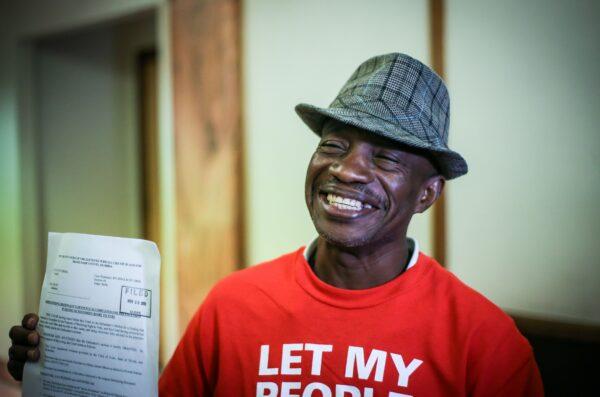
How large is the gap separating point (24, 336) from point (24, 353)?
0.11ft

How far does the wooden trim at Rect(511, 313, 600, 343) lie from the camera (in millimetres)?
1291

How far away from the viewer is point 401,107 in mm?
1001

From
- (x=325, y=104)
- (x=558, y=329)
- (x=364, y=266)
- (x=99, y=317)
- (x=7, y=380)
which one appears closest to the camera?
(x=99, y=317)

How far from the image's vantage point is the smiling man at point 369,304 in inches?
37.0

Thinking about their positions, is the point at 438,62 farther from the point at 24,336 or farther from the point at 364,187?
the point at 24,336

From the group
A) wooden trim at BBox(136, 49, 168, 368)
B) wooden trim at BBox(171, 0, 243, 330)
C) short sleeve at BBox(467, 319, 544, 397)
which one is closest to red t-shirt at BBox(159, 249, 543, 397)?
short sleeve at BBox(467, 319, 544, 397)

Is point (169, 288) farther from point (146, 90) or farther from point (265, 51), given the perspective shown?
point (146, 90)

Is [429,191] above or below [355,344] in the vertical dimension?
above

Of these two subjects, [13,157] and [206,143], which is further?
[13,157]

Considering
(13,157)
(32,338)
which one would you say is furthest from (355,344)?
(13,157)

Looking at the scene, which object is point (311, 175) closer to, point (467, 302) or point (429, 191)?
point (429, 191)

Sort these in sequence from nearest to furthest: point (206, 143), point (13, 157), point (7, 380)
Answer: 1. point (206, 143)
2. point (7, 380)
3. point (13, 157)

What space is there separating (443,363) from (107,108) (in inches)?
121

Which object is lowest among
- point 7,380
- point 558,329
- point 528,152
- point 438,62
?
point 7,380
